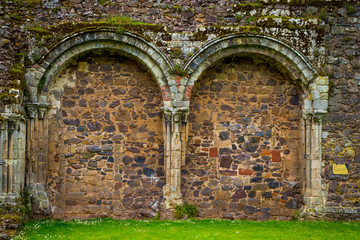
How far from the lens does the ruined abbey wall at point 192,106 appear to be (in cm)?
985

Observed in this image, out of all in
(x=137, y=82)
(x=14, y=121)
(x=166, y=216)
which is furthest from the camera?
(x=137, y=82)

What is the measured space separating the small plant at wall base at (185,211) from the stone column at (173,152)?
13cm

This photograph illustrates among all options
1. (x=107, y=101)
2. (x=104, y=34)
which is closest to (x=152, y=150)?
(x=107, y=101)

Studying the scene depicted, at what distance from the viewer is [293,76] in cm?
1025

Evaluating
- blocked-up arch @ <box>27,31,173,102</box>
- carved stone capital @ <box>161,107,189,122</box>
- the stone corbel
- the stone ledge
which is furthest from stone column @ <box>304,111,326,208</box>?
the stone corbel

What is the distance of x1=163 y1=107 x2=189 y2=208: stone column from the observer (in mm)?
9805

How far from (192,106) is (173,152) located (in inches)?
51.3

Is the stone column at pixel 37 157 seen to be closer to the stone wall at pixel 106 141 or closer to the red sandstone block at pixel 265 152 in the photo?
the stone wall at pixel 106 141

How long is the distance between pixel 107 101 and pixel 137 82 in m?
0.87

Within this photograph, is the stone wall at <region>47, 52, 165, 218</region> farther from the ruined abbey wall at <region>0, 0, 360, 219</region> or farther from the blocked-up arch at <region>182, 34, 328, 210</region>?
the blocked-up arch at <region>182, 34, 328, 210</region>

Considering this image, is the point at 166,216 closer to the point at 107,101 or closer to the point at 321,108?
the point at 107,101

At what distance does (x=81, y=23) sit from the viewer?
32.2ft

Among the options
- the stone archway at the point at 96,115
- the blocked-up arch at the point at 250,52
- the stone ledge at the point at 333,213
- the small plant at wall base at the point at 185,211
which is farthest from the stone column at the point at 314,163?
the stone archway at the point at 96,115

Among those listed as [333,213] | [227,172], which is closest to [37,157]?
[227,172]
